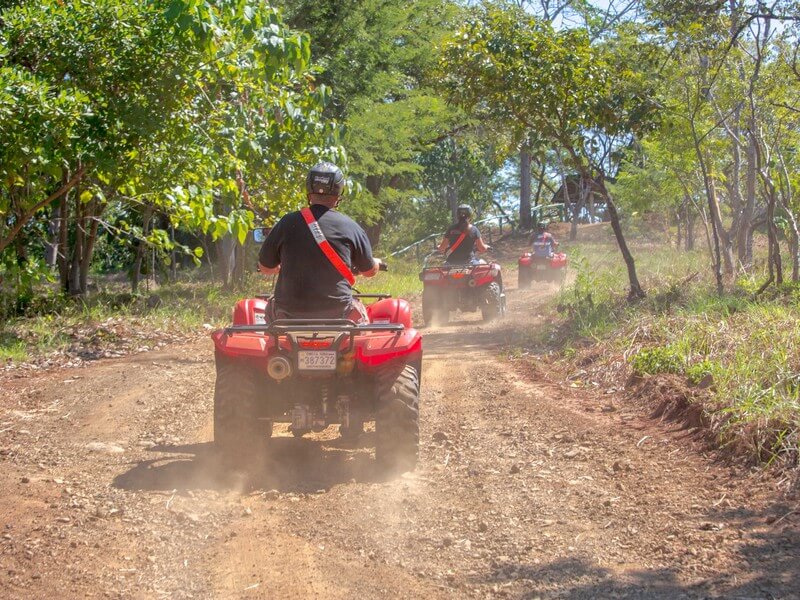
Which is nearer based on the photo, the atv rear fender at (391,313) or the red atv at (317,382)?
the red atv at (317,382)

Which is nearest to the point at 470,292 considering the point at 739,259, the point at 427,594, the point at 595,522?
the point at 739,259

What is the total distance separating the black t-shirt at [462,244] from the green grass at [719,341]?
5.72ft

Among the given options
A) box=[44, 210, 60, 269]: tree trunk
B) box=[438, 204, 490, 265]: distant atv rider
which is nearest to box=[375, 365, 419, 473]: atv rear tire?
box=[438, 204, 490, 265]: distant atv rider

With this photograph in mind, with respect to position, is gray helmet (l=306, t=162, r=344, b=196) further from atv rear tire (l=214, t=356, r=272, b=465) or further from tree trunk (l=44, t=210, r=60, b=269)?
tree trunk (l=44, t=210, r=60, b=269)

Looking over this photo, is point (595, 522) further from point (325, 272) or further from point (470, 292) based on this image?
point (470, 292)

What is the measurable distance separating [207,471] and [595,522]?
2594 mm

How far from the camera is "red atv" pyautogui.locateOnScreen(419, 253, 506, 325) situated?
15.3 metres

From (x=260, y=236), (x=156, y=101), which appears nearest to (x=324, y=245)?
(x=260, y=236)

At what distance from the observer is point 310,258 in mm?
6211

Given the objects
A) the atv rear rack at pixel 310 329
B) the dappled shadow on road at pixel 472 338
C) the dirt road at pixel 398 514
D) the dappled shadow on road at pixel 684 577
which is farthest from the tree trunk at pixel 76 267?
the dappled shadow on road at pixel 684 577

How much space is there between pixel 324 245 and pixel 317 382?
908 millimetres

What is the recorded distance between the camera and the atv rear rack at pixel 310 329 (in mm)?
5848

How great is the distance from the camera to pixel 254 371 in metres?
6.17

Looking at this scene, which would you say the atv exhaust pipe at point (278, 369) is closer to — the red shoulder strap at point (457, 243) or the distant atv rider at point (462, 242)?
the distant atv rider at point (462, 242)
